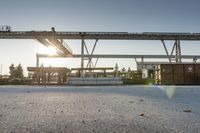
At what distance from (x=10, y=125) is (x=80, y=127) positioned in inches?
33.6

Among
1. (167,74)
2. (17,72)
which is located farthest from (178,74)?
(17,72)

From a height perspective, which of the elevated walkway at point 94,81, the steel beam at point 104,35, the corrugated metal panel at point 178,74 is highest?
the steel beam at point 104,35

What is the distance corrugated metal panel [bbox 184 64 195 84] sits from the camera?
1928 centimetres

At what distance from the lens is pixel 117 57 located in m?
36.2

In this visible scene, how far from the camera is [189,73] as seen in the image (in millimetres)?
19297

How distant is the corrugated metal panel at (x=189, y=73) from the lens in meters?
19.3

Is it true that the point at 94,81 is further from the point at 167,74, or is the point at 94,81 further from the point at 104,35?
the point at 104,35

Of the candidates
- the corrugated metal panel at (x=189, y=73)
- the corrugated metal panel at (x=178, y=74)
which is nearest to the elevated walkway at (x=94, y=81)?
the corrugated metal panel at (x=178, y=74)

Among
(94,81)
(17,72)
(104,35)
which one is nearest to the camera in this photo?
(94,81)

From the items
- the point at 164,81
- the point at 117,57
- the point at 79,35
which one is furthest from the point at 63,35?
the point at 164,81

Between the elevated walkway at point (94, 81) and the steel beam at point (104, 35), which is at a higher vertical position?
the steel beam at point (104, 35)

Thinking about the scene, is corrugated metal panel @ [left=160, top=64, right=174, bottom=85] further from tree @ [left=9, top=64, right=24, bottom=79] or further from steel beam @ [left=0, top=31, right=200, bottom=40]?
tree @ [left=9, top=64, right=24, bottom=79]

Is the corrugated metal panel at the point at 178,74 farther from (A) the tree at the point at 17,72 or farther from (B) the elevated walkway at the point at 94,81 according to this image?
(A) the tree at the point at 17,72

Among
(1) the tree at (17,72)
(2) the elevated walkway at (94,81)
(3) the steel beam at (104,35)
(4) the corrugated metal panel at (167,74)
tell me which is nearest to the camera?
(2) the elevated walkway at (94,81)
